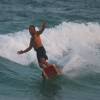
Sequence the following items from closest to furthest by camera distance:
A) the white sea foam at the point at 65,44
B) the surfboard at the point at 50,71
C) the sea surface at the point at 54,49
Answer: the sea surface at the point at 54,49, the surfboard at the point at 50,71, the white sea foam at the point at 65,44

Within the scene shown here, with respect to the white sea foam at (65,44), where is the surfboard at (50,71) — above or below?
above

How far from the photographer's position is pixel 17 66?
18469mm

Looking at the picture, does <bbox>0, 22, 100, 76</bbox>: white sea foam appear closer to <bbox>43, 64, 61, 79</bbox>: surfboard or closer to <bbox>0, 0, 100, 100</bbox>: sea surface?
<bbox>0, 0, 100, 100</bbox>: sea surface

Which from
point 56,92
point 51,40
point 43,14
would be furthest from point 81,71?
point 43,14

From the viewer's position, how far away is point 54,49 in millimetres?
21141

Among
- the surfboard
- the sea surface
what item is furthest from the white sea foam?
the surfboard

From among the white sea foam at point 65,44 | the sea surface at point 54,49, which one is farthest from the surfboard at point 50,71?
the white sea foam at point 65,44

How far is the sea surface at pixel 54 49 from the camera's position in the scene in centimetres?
1551

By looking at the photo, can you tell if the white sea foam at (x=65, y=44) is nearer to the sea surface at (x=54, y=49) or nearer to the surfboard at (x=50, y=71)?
the sea surface at (x=54, y=49)

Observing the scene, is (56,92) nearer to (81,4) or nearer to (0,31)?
(0,31)

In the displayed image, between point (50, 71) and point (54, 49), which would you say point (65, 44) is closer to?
point (54, 49)

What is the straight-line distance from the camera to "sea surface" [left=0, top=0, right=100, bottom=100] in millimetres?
15508

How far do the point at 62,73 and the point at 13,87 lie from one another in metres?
2.01

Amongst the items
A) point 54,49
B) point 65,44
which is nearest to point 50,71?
point 54,49
